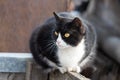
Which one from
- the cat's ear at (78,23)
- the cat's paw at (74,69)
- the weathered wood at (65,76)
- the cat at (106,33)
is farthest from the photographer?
the cat at (106,33)

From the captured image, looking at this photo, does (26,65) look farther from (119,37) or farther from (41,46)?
(119,37)

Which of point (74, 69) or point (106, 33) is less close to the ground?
point (74, 69)

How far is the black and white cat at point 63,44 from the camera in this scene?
8.48 ft

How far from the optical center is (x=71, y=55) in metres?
2.71

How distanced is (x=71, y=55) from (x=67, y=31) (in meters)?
0.21

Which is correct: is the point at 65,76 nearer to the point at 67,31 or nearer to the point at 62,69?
the point at 62,69

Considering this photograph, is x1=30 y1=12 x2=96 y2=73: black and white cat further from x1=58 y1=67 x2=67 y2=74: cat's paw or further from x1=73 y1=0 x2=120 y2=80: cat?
x1=73 y1=0 x2=120 y2=80: cat

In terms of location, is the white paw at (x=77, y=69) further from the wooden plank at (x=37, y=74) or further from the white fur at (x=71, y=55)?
the wooden plank at (x=37, y=74)

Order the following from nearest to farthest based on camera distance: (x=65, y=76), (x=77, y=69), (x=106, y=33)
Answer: (x=65, y=76) < (x=77, y=69) < (x=106, y=33)

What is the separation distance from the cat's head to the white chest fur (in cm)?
8

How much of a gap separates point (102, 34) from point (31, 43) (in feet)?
6.16

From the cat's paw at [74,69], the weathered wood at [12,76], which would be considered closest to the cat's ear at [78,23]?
the cat's paw at [74,69]

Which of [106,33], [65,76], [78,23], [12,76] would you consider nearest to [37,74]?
[12,76]

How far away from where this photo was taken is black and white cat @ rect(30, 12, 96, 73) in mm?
2584
